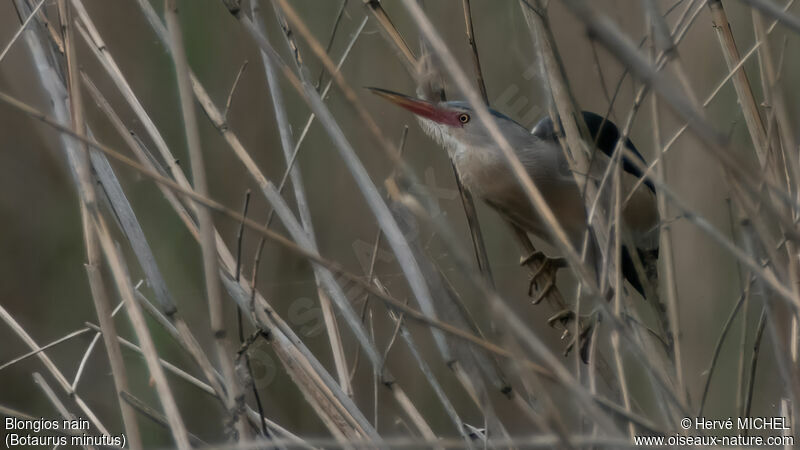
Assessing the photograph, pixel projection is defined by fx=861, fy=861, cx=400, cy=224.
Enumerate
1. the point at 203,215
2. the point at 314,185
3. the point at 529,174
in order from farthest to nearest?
the point at 314,185, the point at 529,174, the point at 203,215

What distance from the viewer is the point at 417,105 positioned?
1.50 metres

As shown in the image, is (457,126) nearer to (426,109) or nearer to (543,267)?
(426,109)

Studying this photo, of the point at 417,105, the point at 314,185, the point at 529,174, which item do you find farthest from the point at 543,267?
the point at 314,185

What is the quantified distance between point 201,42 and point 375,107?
17.9 inches

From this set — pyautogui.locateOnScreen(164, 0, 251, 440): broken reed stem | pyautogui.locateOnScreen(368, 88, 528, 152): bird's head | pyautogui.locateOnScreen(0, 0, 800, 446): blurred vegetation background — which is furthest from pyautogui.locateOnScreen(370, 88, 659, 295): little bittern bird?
pyautogui.locateOnScreen(164, 0, 251, 440): broken reed stem

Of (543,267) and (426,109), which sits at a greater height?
(426,109)

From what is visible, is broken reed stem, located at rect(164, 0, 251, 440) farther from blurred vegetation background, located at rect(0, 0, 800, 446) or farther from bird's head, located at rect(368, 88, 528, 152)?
blurred vegetation background, located at rect(0, 0, 800, 446)

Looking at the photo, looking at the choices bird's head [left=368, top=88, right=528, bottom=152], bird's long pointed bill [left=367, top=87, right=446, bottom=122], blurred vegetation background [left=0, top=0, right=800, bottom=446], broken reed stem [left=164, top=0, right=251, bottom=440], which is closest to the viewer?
broken reed stem [left=164, top=0, right=251, bottom=440]

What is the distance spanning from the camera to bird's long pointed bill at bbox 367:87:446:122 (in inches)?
55.2

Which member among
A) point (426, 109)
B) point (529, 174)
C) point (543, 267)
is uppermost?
point (426, 109)

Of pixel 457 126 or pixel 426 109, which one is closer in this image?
pixel 426 109

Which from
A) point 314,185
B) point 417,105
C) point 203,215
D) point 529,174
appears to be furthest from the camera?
point 314,185

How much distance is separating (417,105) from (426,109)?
1.8 inches

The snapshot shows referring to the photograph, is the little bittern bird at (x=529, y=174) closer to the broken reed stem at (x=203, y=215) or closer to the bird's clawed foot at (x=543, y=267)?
the bird's clawed foot at (x=543, y=267)
